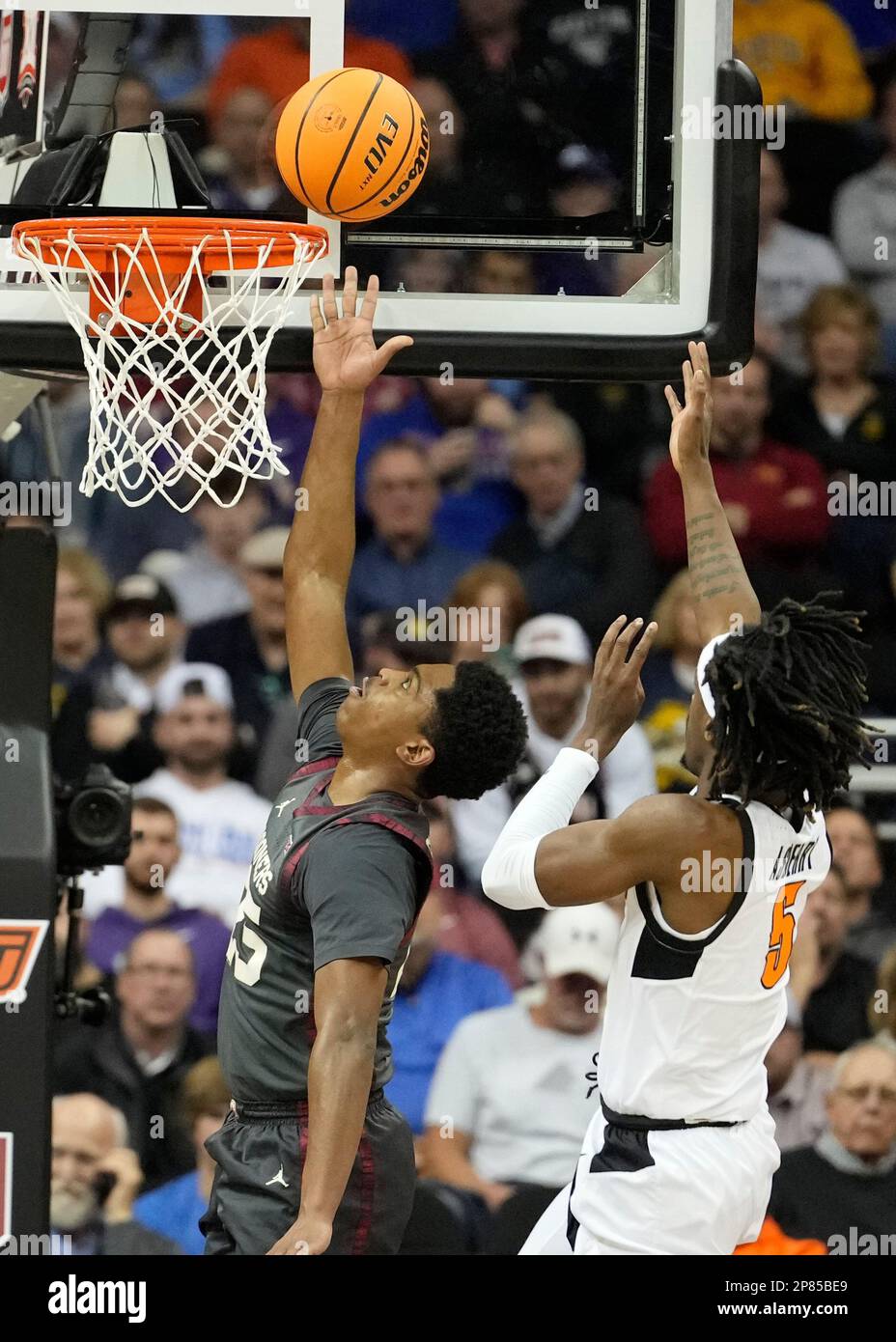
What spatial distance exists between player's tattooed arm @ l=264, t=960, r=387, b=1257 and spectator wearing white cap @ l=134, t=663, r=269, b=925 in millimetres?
2118

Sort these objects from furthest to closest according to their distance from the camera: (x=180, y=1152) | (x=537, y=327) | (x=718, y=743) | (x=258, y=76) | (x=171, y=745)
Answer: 1. (x=171, y=745)
2. (x=180, y=1152)
3. (x=258, y=76)
4. (x=537, y=327)
5. (x=718, y=743)

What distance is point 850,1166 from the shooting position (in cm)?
488

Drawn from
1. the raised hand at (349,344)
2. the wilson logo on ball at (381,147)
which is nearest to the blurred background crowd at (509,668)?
the raised hand at (349,344)

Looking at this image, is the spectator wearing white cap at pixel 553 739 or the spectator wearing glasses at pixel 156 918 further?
the spectator wearing white cap at pixel 553 739

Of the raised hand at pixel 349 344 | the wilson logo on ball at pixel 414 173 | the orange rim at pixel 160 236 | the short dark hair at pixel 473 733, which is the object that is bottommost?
the short dark hair at pixel 473 733

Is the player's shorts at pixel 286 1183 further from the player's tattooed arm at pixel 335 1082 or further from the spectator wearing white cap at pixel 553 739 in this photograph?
the spectator wearing white cap at pixel 553 739

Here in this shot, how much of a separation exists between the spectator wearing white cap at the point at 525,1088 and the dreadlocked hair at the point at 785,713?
6.31 ft

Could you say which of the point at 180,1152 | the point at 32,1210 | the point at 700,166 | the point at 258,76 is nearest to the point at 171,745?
the point at 180,1152

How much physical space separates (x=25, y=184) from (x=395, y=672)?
124 cm

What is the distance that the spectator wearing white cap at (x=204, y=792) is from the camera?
522cm

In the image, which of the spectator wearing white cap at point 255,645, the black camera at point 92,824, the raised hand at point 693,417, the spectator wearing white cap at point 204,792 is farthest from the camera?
the spectator wearing white cap at point 255,645

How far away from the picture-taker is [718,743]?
10.2ft
